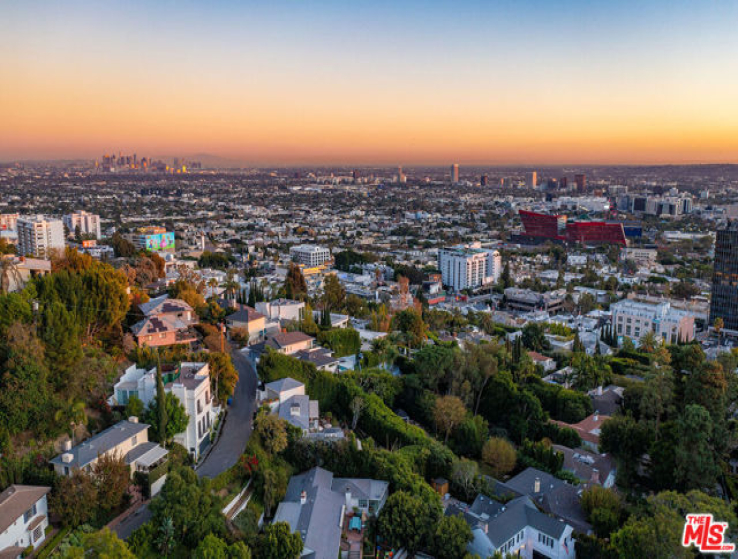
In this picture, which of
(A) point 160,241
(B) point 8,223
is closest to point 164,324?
(A) point 160,241

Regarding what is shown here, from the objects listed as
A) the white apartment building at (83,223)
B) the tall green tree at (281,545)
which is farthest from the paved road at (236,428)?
the white apartment building at (83,223)

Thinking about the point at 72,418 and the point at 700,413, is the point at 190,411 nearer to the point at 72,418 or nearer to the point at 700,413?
the point at 72,418

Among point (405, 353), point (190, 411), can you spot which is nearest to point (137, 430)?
point (190, 411)

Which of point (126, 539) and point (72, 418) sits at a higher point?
point (72, 418)

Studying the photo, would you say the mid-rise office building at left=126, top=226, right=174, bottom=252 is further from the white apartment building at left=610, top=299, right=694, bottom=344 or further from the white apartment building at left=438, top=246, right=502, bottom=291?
the white apartment building at left=610, top=299, right=694, bottom=344

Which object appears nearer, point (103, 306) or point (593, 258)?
point (103, 306)
